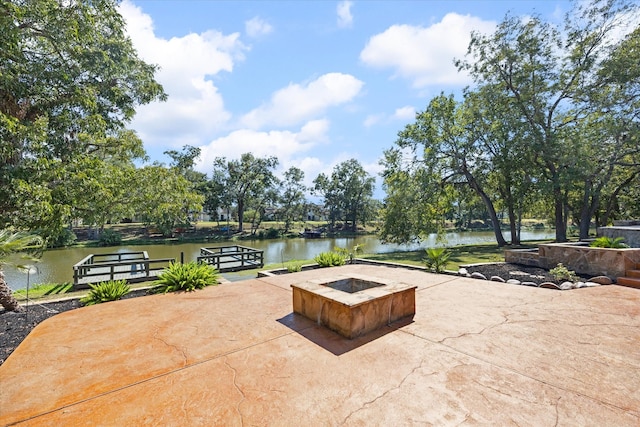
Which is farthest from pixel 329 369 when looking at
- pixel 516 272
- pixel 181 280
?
pixel 516 272

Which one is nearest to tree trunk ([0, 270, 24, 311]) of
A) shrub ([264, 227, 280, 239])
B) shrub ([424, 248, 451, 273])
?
shrub ([424, 248, 451, 273])

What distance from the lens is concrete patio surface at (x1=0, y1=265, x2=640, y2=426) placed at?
2.15 m

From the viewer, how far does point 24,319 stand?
4.71m

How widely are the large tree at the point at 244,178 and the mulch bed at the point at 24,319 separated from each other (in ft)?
94.0

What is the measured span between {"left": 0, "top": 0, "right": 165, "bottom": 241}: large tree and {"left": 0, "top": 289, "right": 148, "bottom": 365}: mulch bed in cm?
163

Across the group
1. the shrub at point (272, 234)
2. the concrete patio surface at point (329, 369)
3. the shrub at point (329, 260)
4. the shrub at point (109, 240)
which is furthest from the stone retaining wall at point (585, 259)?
the shrub at point (109, 240)

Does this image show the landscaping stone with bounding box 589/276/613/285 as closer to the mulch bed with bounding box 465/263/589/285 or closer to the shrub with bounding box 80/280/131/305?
the mulch bed with bounding box 465/263/589/285

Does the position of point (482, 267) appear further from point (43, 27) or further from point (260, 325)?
point (43, 27)

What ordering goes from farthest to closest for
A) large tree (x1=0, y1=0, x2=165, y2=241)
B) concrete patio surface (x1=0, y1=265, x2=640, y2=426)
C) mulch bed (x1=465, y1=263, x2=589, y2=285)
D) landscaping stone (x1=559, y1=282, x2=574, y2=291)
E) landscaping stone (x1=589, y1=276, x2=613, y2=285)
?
1. mulch bed (x1=465, y1=263, x2=589, y2=285)
2. landscaping stone (x1=589, y1=276, x2=613, y2=285)
3. landscaping stone (x1=559, y1=282, x2=574, y2=291)
4. large tree (x1=0, y1=0, x2=165, y2=241)
5. concrete patio surface (x1=0, y1=265, x2=640, y2=426)

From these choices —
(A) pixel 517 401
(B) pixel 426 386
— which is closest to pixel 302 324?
(B) pixel 426 386

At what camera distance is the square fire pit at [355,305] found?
3.40 m

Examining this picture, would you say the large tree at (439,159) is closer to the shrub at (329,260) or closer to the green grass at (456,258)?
the green grass at (456,258)

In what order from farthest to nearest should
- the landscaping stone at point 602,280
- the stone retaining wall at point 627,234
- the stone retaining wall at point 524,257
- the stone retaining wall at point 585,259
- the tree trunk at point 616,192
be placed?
1. the tree trunk at point 616,192
2. the stone retaining wall at point 524,257
3. the stone retaining wall at point 627,234
4. the stone retaining wall at point 585,259
5. the landscaping stone at point 602,280

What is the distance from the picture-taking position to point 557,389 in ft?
7.75
